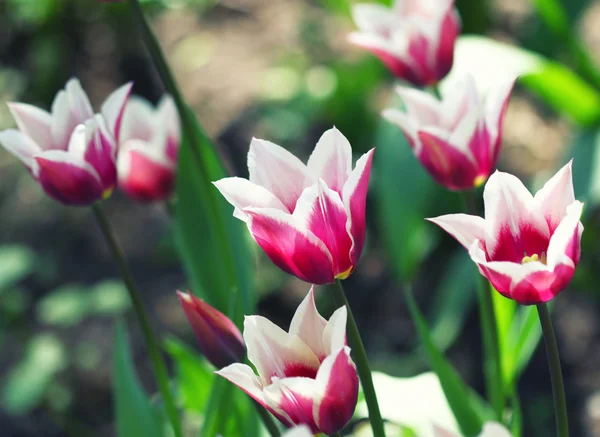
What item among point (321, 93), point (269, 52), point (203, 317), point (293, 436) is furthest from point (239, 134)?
point (293, 436)

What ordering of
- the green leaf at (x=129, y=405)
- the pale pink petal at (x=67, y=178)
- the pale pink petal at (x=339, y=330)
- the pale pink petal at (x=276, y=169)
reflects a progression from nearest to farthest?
the pale pink petal at (x=339, y=330) < the pale pink petal at (x=276, y=169) < the pale pink petal at (x=67, y=178) < the green leaf at (x=129, y=405)

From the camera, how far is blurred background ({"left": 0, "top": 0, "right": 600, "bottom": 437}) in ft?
5.68

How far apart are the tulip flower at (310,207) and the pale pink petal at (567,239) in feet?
0.50

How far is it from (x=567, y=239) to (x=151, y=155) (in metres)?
0.67

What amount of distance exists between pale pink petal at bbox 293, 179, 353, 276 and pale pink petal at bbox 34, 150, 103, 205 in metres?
0.30

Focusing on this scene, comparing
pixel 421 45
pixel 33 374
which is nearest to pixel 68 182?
pixel 421 45

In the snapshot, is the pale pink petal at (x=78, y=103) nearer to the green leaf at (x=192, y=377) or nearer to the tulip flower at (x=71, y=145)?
the tulip flower at (x=71, y=145)

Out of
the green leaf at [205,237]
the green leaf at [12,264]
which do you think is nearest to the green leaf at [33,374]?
the green leaf at [12,264]

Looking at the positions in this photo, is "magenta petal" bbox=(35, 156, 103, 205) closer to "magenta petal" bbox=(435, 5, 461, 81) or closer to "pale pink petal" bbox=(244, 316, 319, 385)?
"pale pink petal" bbox=(244, 316, 319, 385)

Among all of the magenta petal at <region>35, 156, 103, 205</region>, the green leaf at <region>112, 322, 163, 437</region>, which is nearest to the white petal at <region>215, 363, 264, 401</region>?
the magenta petal at <region>35, 156, 103, 205</region>

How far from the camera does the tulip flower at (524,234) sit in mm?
603

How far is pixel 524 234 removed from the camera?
67cm

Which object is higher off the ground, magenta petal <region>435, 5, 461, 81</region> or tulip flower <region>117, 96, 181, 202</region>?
magenta petal <region>435, 5, 461, 81</region>

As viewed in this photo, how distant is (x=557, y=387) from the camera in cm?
66
